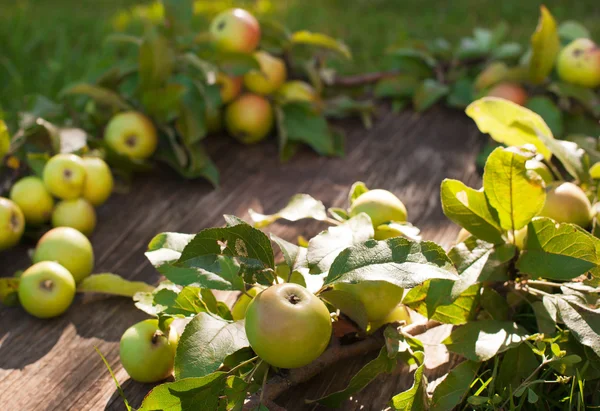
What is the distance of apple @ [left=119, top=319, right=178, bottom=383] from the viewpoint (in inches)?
49.6

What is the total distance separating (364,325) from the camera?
47.6 inches

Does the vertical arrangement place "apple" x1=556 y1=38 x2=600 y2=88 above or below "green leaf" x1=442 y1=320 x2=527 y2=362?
above

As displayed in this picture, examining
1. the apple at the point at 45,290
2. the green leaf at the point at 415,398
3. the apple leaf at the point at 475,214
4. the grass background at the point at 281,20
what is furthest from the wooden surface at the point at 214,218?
the grass background at the point at 281,20

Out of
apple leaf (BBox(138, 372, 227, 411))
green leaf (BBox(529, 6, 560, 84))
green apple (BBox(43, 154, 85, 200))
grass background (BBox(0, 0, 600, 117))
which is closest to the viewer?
apple leaf (BBox(138, 372, 227, 411))

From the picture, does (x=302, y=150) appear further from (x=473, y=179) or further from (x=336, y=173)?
(x=473, y=179)

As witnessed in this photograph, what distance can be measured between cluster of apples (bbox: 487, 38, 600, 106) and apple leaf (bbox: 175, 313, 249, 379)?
1.53m

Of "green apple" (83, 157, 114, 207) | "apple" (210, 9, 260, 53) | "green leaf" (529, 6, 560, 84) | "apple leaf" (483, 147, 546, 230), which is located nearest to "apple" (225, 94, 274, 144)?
"apple" (210, 9, 260, 53)

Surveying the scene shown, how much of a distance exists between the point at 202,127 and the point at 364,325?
3.51 feet

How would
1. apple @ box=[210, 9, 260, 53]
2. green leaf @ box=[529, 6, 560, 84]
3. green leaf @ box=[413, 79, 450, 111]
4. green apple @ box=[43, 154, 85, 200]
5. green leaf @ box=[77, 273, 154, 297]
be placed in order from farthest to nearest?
green leaf @ box=[413, 79, 450, 111], apple @ box=[210, 9, 260, 53], green leaf @ box=[529, 6, 560, 84], green apple @ box=[43, 154, 85, 200], green leaf @ box=[77, 273, 154, 297]

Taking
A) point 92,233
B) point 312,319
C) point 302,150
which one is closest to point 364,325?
point 312,319

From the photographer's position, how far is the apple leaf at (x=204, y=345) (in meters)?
1.08

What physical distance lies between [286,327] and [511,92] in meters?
1.55

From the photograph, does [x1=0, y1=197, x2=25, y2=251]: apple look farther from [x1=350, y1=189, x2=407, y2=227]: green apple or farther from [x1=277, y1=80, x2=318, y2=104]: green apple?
[x1=277, y1=80, x2=318, y2=104]: green apple

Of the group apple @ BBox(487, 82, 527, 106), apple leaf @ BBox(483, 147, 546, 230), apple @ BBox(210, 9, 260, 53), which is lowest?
apple @ BBox(487, 82, 527, 106)
